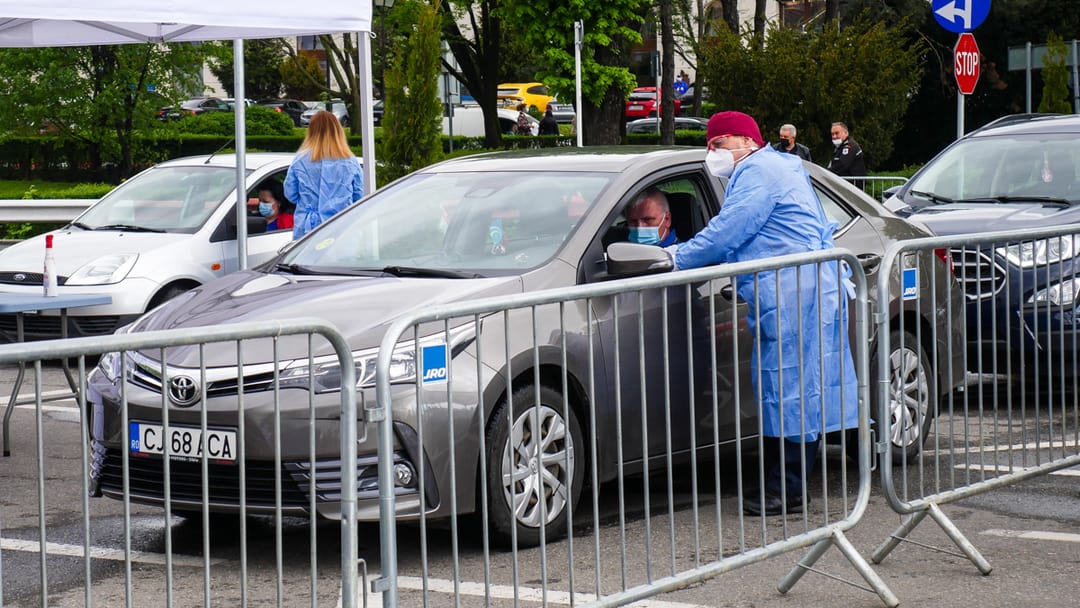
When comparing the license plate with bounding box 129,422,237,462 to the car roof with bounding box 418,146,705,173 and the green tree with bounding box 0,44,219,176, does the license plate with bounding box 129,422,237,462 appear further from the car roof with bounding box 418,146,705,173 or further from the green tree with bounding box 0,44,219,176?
the green tree with bounding box 0,44,219,176

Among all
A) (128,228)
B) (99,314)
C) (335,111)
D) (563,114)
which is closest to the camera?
(99,314)

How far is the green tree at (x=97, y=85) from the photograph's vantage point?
26016 mm

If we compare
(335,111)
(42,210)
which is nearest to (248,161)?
(42,210)

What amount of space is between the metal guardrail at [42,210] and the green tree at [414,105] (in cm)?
617

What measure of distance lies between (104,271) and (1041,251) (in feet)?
23.7

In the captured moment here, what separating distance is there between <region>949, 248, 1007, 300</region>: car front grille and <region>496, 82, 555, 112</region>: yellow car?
175 feet

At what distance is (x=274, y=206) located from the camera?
496 inches

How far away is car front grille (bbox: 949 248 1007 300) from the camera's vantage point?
5973mm

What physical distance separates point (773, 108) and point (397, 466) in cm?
2182

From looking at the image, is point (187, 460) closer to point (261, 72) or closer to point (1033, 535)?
Answer: point (1033, 535)

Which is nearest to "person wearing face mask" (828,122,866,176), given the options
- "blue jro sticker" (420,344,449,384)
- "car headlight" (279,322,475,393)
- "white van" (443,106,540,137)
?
"car headlight" (279,322,475,393)

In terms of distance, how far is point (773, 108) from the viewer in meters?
26.3

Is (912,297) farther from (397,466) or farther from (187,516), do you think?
(187,516)

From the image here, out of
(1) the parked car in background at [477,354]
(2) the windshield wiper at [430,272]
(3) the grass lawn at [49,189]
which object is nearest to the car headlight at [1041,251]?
(1) the parked car in background at [477,354]
